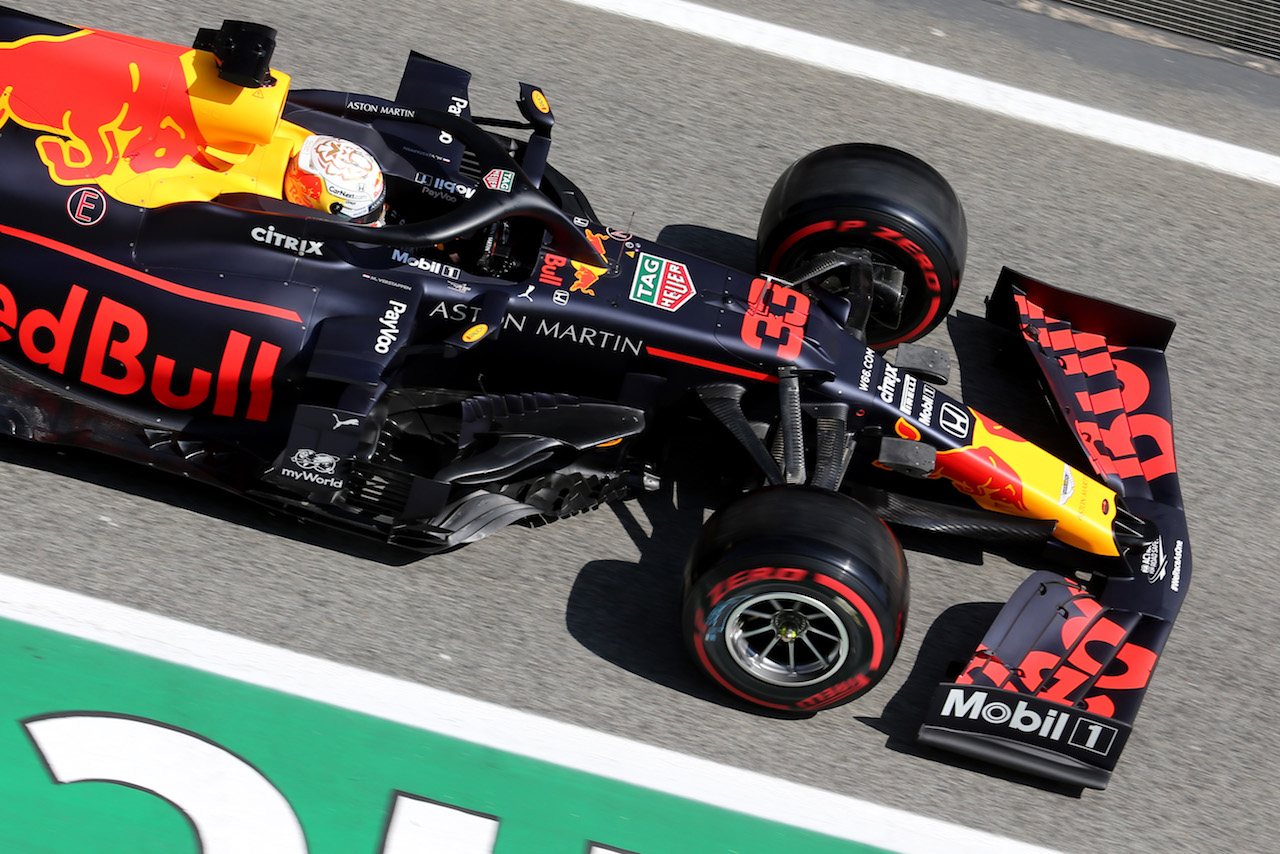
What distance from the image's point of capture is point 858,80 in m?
7.93

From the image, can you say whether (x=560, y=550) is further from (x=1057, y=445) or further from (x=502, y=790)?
(x=1057, y=445)

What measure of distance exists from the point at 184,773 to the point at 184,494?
4.00 feet

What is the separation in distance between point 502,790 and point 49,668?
168cm

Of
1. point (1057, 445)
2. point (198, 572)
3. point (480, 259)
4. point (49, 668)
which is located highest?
point (1057, 445)

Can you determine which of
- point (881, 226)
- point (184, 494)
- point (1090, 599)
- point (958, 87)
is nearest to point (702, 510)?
point (881, 226)

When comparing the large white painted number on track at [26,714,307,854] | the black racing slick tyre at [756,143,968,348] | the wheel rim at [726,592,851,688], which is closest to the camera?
the large white painted number on track at [26,714,307,854]

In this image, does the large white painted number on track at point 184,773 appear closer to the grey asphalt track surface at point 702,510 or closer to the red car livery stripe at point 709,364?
the grey asphalt track surface at point 702,510

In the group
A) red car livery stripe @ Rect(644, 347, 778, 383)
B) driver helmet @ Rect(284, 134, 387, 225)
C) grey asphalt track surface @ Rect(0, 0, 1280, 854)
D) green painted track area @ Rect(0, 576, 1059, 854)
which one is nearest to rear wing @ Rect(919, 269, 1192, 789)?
grey asphalt track surface @ Rect(0, 0, 1280, 854)

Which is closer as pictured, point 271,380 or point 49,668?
point 49,668

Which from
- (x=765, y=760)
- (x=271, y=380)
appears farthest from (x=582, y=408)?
(x=765, y=760)

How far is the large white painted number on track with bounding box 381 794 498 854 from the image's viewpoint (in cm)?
437

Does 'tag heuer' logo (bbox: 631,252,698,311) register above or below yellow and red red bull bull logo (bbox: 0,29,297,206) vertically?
above

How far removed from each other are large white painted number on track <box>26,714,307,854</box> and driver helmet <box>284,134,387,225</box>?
2018 millimetres

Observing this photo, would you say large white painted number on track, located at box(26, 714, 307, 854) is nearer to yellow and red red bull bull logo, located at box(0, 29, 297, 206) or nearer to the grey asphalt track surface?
the grey asphalt track surface
